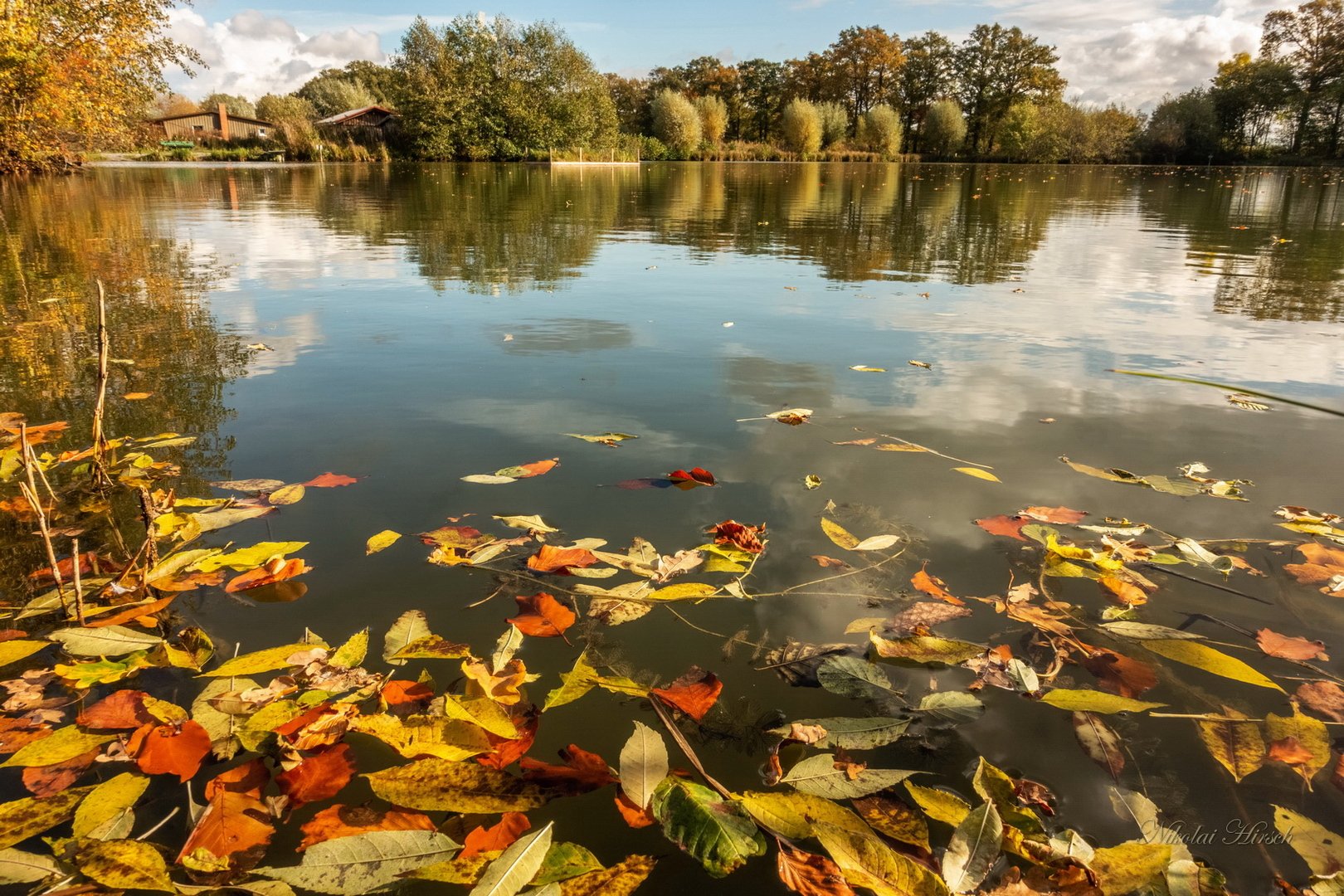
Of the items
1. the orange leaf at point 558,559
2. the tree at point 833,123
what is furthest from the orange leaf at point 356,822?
the tree at point 833,123

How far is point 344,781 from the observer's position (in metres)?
1.22

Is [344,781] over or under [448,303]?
under

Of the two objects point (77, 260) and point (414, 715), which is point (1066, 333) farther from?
point (77, 260)

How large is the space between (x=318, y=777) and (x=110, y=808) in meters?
0.31

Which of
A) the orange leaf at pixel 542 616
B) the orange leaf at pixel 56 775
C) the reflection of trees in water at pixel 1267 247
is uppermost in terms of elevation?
the reflection of trees in water at pixel 1267 247

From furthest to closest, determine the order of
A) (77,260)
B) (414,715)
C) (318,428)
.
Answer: (77,260) → (318,428) → (414,715)

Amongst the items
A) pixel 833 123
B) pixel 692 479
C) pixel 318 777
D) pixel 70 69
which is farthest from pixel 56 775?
pixel 833 123

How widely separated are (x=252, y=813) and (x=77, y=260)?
7907 mm

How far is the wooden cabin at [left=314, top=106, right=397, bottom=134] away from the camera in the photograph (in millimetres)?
46438

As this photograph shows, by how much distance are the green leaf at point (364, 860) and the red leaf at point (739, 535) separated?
1091 millimetres

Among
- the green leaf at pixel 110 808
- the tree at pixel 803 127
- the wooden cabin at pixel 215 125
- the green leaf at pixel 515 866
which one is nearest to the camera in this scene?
the green leaf at pixel 515 866

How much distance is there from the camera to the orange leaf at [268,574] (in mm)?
1782

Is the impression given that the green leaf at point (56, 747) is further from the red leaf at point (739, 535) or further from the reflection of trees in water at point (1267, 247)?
the reflection of trees in water at point (1267, 247)

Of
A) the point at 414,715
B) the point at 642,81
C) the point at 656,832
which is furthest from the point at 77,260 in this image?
the point at 642,81
